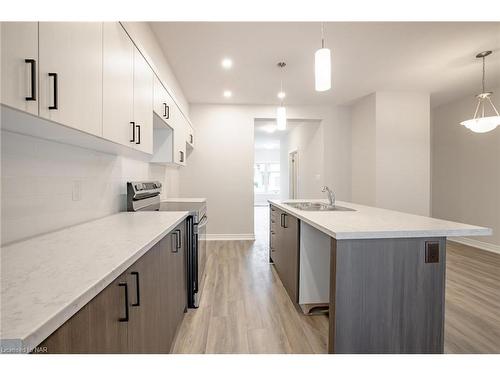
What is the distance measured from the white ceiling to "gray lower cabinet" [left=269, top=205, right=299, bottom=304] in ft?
6.40

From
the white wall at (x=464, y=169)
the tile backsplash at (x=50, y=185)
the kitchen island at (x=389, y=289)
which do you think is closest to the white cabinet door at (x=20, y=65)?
the tile backsplash at (x=50, y=185)

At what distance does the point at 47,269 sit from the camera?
81cm

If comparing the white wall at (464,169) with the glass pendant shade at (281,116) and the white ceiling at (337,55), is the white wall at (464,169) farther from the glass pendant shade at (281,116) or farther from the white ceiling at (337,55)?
the glass pendant shade at (281,116)

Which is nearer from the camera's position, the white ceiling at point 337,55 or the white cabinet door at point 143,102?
the white cabinet door at point 143,102

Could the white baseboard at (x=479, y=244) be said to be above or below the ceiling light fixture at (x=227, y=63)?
below

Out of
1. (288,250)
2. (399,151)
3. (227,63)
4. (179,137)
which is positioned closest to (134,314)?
Answer: (288,250)

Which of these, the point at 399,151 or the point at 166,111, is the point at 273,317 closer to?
the point at 166,111

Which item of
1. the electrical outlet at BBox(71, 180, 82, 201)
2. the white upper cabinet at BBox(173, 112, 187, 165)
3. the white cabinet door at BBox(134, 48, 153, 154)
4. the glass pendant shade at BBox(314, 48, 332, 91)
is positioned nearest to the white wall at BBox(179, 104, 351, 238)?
the white upper cabinet at BBox(173, 112, 187, 165)

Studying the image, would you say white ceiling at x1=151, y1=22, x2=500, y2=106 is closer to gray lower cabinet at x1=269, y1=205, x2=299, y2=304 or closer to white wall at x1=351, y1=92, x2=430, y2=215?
white wall at x1=351, y1=92, x2=430, y2=215

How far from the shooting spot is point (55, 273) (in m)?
0.78

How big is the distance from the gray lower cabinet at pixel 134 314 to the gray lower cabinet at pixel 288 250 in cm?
103

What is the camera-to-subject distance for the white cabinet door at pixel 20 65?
0.74 m

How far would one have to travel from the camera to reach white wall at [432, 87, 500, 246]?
440 cm
